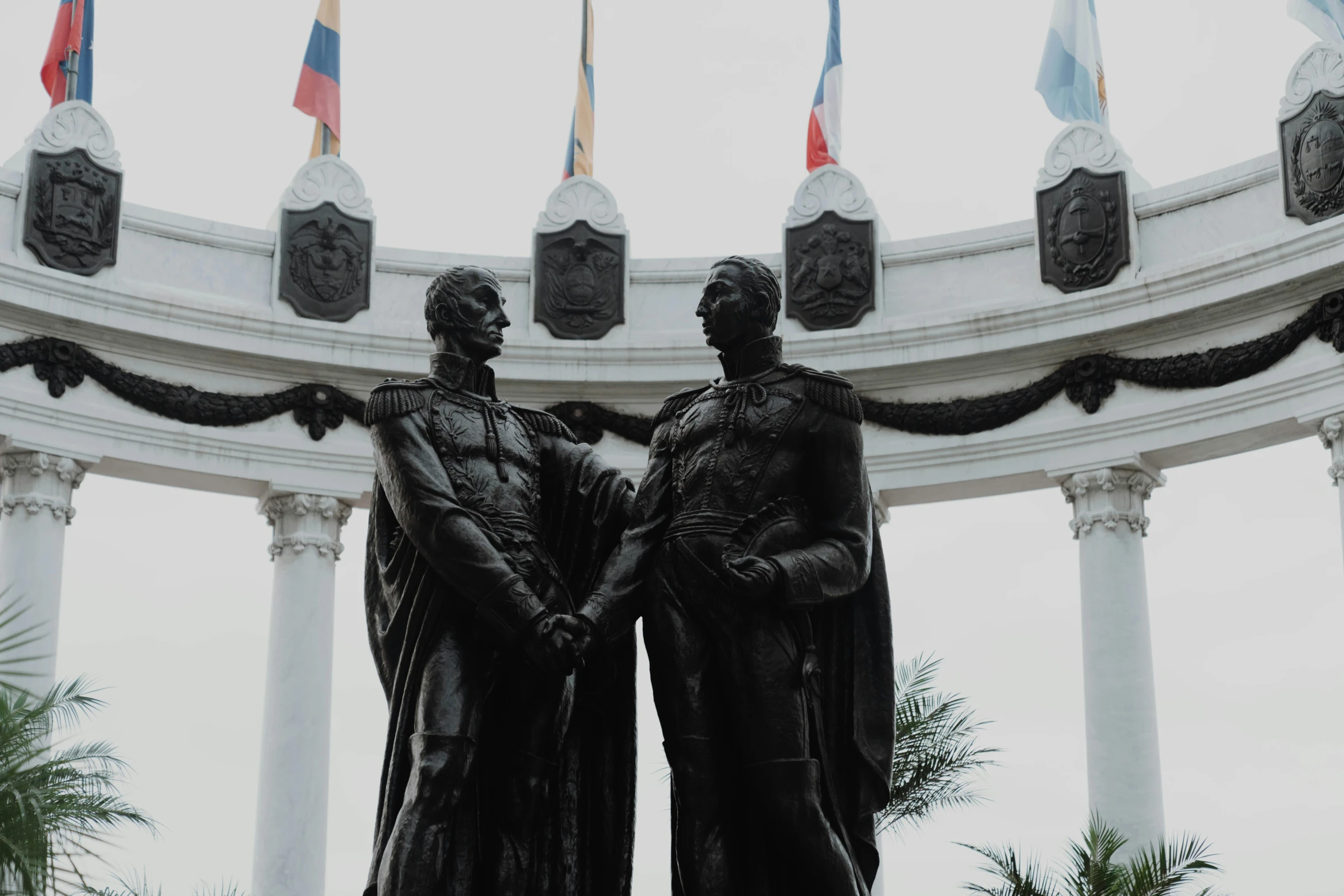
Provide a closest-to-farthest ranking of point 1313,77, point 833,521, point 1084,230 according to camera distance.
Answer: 1. point 833,521
2. point 1313,77
3. point 1084,230

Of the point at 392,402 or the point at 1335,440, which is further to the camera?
the point at 1335,440

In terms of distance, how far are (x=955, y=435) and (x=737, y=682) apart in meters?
19.0

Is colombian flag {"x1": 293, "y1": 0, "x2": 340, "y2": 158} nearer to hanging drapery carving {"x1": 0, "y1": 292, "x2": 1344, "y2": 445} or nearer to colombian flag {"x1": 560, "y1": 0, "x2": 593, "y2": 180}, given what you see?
colombian flag {"x1": 560, "y1": 0, "x2": 593, "y2": 180}

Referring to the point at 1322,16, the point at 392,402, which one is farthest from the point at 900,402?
the point at 392,402

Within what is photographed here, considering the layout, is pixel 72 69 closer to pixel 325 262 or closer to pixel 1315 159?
pixel 325 262

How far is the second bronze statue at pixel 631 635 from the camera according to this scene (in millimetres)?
7766

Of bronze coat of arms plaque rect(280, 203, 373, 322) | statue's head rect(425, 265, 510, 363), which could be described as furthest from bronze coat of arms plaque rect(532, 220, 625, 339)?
statue's head rect(425, 265, 510, 363)

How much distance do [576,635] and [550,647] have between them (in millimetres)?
124

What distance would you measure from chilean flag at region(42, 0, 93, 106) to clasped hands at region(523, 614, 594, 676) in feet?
71.8

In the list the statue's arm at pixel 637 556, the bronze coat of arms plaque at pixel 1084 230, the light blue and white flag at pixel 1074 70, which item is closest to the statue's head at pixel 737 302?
the statue's arm at pixel 637 556

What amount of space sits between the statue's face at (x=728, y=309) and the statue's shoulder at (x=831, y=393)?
31 centimetres

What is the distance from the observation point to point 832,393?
8.31 metres

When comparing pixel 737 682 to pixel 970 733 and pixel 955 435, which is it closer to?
pixel 970 733

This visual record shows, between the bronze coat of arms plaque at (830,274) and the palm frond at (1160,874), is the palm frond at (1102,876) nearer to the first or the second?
the palm frond at (1160,874)
